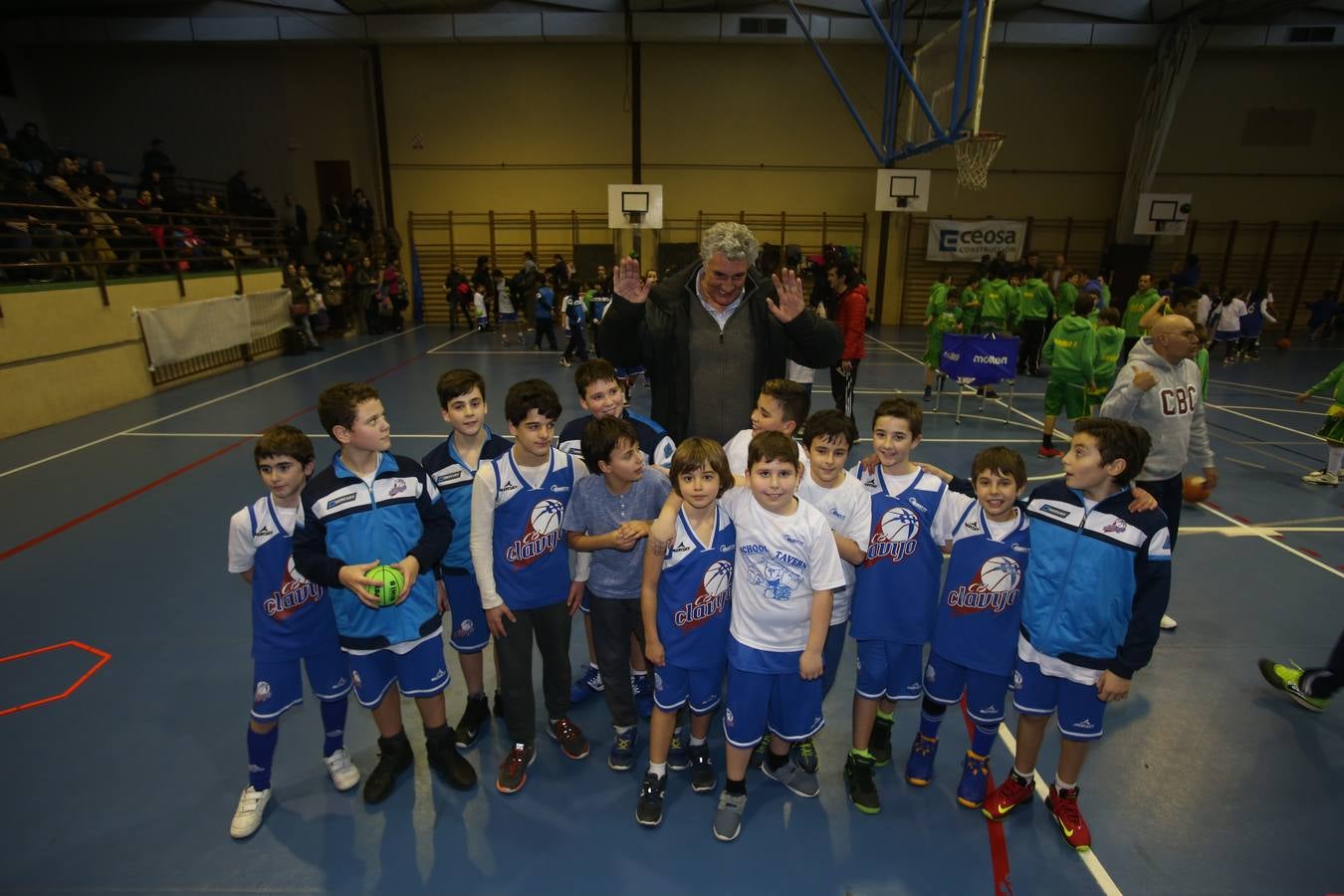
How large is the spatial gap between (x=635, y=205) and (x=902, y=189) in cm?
684

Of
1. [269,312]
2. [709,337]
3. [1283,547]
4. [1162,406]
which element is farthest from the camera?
[269,312]

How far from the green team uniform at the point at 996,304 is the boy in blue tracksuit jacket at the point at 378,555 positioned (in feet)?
→ 36.3

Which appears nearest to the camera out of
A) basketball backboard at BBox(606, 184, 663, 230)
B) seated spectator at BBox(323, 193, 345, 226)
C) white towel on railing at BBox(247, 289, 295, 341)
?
white towel on railing at BBox(247, 289, 295, 341)

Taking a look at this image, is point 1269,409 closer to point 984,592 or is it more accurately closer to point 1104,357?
point 1104,357

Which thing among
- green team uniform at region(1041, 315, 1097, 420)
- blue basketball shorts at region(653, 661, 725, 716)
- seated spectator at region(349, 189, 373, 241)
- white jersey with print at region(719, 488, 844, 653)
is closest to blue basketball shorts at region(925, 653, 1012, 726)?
white jersey with print at region(719, 488, 844, 653)

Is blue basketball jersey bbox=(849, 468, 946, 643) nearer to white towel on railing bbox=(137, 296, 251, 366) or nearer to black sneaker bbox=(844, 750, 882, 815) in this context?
black sneaker bbox=(844, 750, 882, 815)

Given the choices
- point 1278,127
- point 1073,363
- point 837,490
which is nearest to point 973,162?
point 1073,363

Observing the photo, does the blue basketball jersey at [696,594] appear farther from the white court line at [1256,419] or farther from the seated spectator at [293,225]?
the seated spectator at [293,225]

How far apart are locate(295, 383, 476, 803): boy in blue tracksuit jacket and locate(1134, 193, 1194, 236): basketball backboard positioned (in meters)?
20.8

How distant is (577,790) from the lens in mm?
3092

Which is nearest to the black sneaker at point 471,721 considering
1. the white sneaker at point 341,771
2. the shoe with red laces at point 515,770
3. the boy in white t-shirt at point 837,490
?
the shoe with red laces at point 515,770

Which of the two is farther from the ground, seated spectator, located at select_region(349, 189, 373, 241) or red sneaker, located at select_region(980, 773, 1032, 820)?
seated spectator, located at select_region(349, 189, 373, 241)

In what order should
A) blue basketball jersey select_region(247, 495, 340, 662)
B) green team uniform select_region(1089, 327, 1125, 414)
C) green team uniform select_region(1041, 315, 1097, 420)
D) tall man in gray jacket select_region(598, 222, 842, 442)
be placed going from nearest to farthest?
blue basketball jersey select_region(247, 495, 340, 662) < tall man in gray jacket select_region(598, 222, 842, 442) < green team uniform select_region(1041, 315, 1097, 420) < green team uniform select_region(1089, 327, 1125, 414)

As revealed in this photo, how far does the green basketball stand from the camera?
2.53 meters
